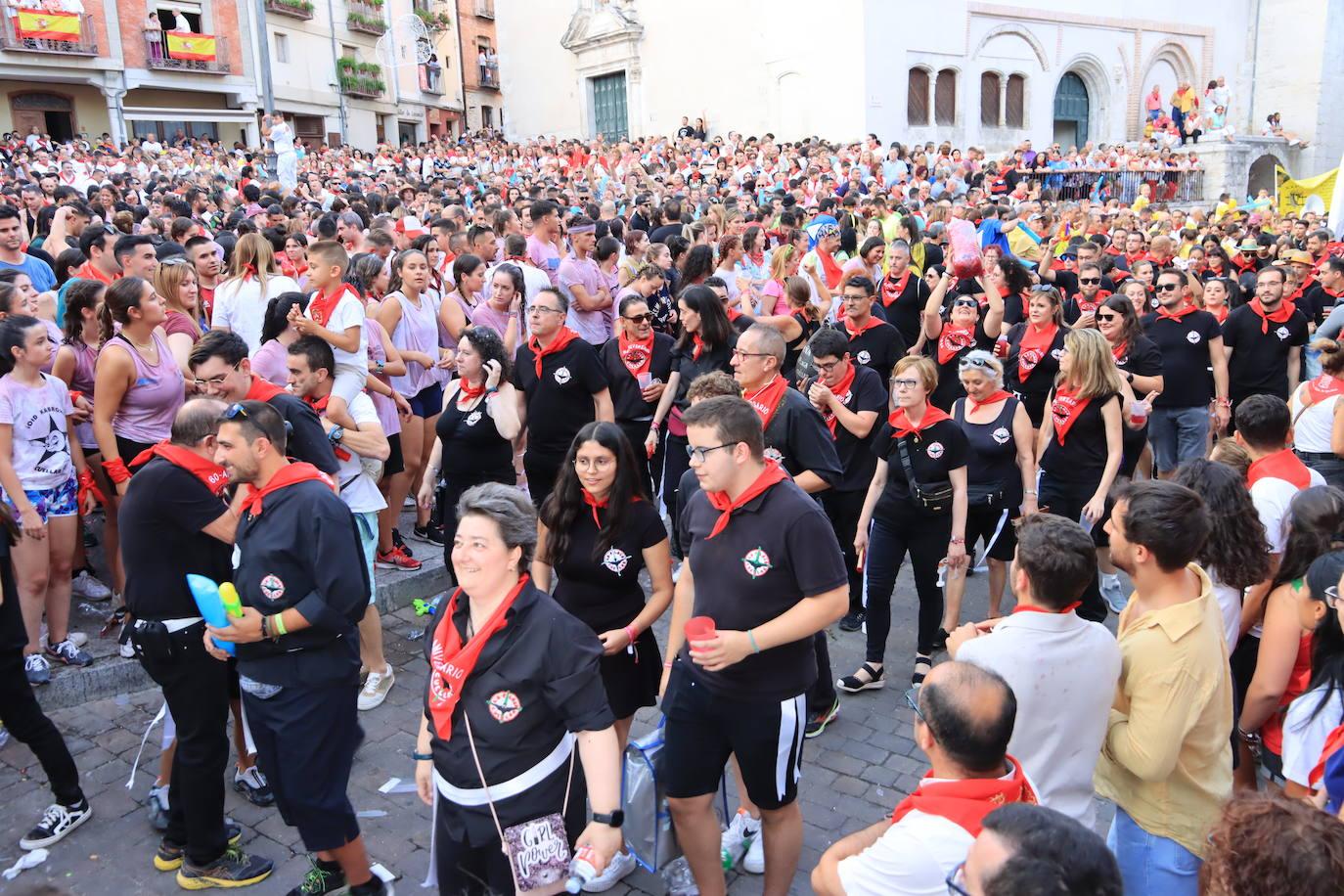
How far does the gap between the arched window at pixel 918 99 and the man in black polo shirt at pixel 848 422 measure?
93.6ft

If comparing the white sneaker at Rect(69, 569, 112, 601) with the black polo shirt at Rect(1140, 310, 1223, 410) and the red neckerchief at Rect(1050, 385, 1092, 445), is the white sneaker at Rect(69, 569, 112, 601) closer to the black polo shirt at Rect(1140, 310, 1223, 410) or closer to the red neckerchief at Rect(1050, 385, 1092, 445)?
the red neckerchief at Rect(1050, 385, 1092, 445)

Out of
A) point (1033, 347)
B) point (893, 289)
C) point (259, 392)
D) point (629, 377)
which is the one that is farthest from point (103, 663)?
point (893, 289)

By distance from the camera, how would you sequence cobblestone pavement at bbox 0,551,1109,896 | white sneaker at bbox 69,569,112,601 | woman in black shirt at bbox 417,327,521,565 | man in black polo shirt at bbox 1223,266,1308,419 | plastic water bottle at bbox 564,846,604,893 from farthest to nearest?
man in black polo shirt at bbox 1223,266,1308,419 → white sneaker at bbox 69,569,112,601 → woman in black shirt at bbox 417,327,521,565 → cobblestone pavement at bbox 0,551,1109,896 → plastic water bottle at bbox 564,846,604,893

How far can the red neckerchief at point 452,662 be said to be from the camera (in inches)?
117

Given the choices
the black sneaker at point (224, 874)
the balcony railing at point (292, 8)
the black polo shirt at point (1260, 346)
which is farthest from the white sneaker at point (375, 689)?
the balcony railing at point (292, 8)

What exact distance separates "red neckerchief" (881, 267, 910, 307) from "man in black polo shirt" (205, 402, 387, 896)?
21.1 ft

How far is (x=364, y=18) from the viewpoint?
4244 cm

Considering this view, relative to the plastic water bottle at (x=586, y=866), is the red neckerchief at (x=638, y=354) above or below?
above

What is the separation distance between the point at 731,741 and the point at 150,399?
390cm

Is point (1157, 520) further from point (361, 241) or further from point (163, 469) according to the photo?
point (361, 241)

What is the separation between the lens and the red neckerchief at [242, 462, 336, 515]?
3.59m

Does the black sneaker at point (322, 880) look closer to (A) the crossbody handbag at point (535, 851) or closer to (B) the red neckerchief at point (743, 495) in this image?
(A) the crossbody handbag at point (535, 851)

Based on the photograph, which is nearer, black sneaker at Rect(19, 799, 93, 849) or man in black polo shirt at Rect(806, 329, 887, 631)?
black sneaker at Rect(19, 799, 93, 849)

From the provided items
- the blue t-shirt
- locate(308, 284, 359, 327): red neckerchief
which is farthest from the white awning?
locate(308, 284, 359, 327): red neckerchief
